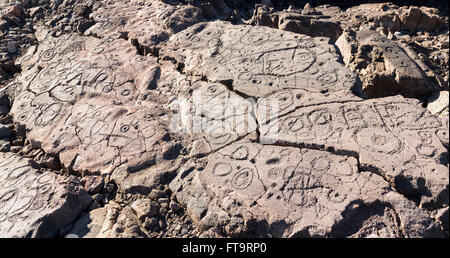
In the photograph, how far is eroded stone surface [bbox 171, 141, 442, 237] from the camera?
6.28ft

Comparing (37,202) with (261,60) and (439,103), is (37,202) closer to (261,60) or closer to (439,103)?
Answer: (261,60)

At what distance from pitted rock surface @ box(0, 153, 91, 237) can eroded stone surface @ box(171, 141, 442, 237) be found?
1.91ft

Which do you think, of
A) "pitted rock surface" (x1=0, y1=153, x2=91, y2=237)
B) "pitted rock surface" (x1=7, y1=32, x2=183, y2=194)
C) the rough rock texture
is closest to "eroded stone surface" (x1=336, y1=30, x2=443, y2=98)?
the rough rock texture

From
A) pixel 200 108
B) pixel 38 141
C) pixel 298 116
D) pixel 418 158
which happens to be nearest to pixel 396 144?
pixel 418 158

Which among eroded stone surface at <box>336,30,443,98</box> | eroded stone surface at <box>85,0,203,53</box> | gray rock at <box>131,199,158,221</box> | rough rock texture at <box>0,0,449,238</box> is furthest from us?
eroded stone surface at <box>85,0,203,53</box>

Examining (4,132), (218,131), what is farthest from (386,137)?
(4,132)

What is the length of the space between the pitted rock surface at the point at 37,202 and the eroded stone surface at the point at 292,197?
1.91 ft

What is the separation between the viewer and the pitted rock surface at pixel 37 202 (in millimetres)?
2109

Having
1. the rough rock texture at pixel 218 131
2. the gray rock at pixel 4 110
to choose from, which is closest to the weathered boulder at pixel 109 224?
the rough rock texture at pixel 218 131

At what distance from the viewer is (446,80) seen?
3.41m

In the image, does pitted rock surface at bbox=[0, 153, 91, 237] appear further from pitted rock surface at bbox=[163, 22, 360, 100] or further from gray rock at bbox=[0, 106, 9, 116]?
pitted rock surface at bbox=[163, 22, 360, 100]

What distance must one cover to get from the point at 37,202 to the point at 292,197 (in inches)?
55.7

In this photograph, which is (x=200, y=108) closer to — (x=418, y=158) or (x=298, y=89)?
(x=298, y=89)

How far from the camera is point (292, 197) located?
6.70ft
